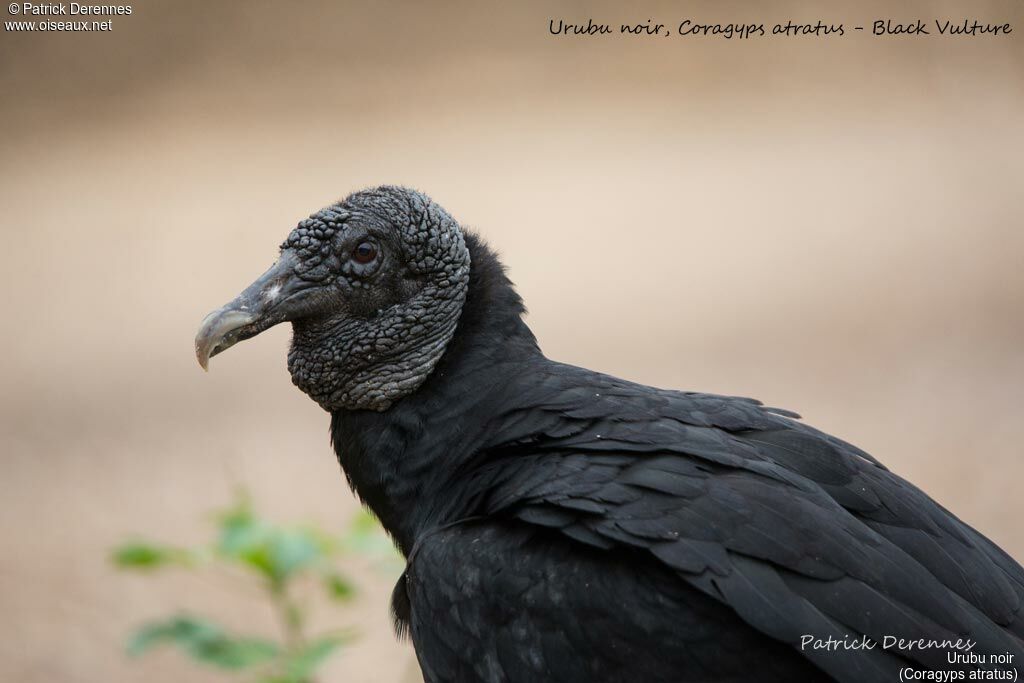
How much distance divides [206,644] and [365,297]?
1217 mm

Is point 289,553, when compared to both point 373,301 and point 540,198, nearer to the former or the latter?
point 373,301

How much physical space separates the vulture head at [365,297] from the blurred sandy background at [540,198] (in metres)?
3.90

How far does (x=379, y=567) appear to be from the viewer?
406 cm

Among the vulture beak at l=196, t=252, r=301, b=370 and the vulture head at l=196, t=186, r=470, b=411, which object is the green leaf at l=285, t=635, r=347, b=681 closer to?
the vulture head at l=196, t=186, r=470, b=411

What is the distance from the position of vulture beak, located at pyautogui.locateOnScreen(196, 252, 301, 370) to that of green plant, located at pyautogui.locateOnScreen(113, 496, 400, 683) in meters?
0.75

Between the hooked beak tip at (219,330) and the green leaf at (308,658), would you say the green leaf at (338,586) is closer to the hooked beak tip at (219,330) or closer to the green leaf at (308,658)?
the green leaf at (308,658)

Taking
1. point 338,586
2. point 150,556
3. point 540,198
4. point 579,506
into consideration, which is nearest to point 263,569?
point 338,586

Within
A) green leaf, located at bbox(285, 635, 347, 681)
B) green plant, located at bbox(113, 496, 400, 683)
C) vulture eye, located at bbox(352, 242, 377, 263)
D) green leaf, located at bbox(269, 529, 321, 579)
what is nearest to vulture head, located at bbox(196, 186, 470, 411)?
vulture eye, located at bbox(352, 242, 377, 263)

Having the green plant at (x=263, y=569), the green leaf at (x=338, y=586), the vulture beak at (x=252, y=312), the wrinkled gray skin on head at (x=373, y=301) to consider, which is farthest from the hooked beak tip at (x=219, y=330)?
the green leaf at (x=338, y=586)

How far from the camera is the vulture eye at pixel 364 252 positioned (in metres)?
3.21

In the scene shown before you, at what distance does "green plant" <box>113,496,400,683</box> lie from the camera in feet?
11.8

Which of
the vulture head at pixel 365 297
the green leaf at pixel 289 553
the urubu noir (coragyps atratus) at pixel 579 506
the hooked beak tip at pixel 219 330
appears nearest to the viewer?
the urubu noir (coragyps atratus) at pixel 579 506

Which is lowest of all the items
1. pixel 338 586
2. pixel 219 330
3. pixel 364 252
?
pixel 338 586

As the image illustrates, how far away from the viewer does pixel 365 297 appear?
322cm
